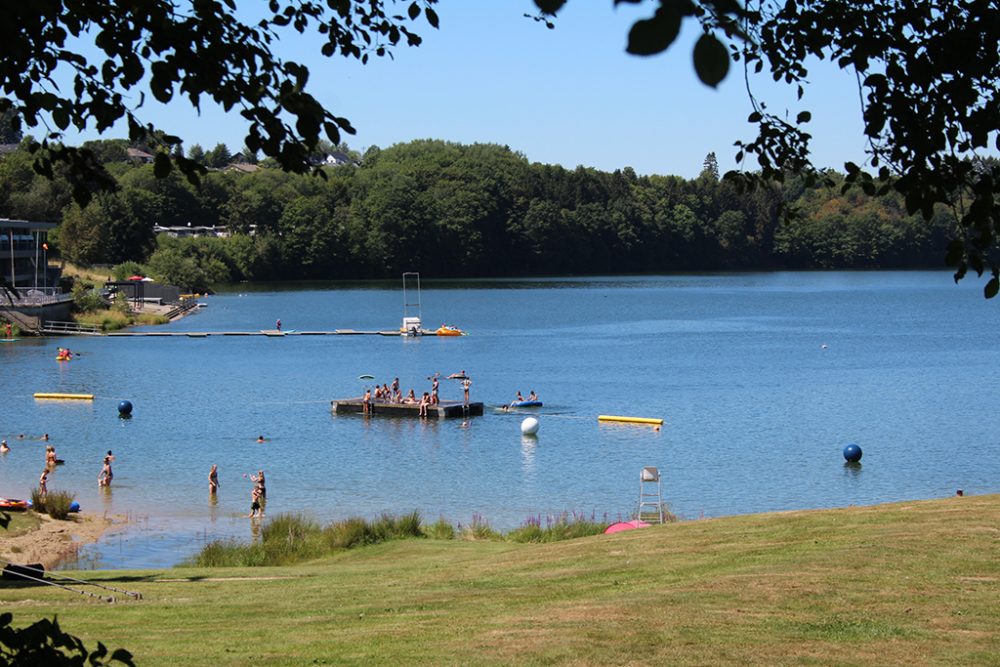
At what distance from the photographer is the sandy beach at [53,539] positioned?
26.1 meters

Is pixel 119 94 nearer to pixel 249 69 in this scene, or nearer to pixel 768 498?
pixel 249 69

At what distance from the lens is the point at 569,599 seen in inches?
572

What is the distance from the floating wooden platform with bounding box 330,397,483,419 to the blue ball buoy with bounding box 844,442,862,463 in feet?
59.6

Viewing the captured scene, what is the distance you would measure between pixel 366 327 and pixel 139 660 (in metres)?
95.1

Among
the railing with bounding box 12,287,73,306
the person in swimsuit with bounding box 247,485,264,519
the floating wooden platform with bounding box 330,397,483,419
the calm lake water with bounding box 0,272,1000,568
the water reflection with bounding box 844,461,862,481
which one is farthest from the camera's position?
the railing with bounding box 12,287,73,306

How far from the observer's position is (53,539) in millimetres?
28734

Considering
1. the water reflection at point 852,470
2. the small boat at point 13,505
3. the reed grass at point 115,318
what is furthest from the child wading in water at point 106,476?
the reed grass at point 115,318

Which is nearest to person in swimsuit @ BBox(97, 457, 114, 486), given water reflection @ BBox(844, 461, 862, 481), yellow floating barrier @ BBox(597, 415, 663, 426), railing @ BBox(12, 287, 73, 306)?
yellow floating barrier @ BBox(597, 415, 663, 426)

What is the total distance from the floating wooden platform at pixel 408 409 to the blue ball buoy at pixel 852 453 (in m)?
18.2

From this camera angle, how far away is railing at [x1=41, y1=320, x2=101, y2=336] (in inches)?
3720

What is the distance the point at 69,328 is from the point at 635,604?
8998 cm

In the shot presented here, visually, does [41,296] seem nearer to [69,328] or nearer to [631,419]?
[69,328]

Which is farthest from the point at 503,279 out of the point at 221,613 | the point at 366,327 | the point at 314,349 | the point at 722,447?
the point at 221,613

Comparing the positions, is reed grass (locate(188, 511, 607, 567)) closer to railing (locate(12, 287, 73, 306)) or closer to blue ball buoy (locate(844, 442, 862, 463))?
blue ball buoy (locate(844, 442, 862, 463))
